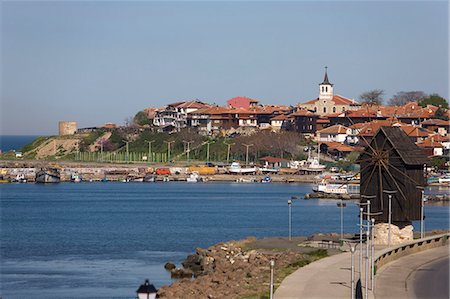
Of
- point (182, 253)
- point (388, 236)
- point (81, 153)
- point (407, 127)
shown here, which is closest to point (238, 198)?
point (407, 127)

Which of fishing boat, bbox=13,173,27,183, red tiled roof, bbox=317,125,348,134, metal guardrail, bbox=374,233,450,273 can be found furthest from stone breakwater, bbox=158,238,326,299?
red tiled roof, bbox=317,125,348,134

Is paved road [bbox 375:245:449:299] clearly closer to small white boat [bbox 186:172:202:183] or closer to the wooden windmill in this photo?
the wooden windmill

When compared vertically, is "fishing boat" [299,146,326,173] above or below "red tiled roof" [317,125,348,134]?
below

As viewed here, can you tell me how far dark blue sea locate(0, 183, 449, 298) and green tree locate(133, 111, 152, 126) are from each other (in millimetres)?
50219

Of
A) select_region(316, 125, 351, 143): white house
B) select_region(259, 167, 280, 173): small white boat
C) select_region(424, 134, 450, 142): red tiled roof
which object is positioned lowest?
select_region(259, 167, 280, 173): small white boat

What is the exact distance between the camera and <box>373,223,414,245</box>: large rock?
158ft

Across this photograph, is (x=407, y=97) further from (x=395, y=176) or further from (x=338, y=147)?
(x=395, y=176)

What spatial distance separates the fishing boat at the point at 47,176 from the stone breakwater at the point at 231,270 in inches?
3425

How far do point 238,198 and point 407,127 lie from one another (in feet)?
101

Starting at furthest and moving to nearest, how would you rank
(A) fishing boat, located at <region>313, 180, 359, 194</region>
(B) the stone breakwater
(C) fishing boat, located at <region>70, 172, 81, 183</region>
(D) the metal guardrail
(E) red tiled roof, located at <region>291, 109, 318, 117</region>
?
(E) red tiled roof, located at <region>291, 109, 318, 117</region>, (C) fishing boat, located at <region>70, 172, 81, 183</region>, (A) fishing boat, located at <region>313, 180, 359, 194</region>, (D) the metal guardrail, (B) the stone breakwater

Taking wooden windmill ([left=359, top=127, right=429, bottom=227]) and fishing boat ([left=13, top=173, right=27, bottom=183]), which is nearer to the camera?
wooden windmill ([left=359, top=127, right=429, bottom=227])

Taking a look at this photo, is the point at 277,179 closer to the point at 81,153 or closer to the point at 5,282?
the point at 81,153

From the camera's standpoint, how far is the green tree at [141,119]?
588 ft

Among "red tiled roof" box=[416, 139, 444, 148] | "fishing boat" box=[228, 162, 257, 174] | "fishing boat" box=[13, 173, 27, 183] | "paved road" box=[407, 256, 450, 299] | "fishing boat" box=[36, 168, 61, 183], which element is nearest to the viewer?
"paved road" box=[407, 256, 450, 299]
